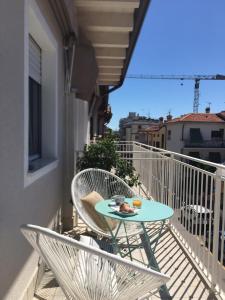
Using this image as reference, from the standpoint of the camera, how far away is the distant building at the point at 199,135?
122ft

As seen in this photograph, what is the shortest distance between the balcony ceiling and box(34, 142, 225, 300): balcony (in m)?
1.88

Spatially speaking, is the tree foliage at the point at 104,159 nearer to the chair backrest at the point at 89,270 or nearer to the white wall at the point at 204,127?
the chair backrest at the point at 89,270

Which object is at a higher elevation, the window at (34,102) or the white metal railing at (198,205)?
the window at (34,102)

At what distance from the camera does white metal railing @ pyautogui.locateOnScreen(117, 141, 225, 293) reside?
249cm

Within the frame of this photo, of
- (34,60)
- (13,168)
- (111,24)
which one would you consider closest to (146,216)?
(13,168)

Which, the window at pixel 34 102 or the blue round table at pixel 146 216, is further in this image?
the window at pixel 34 102

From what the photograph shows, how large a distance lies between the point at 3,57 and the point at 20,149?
589 millimetres

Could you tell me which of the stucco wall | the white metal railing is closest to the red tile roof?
the white metal railing

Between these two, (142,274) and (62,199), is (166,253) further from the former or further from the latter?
(142,274)

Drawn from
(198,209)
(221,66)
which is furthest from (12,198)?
(221,66)

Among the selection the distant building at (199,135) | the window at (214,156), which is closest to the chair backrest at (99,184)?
the distant building at (199,135)

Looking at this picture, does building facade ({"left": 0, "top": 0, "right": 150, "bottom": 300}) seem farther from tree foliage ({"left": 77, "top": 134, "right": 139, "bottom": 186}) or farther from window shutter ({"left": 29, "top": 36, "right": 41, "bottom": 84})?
tree foliage ({"left": 77, "top": 134, "right": 139, "bottom": 186})

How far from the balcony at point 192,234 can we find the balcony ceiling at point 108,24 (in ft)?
6.16

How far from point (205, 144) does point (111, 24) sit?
3539 cm
